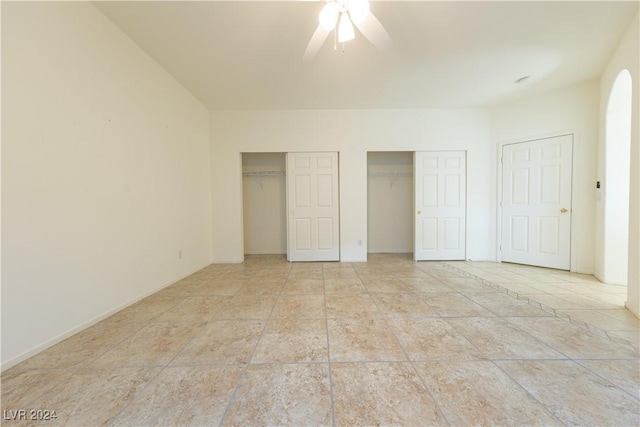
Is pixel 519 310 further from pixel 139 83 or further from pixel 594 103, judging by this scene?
pixel 139 83

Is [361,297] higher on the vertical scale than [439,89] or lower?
lower

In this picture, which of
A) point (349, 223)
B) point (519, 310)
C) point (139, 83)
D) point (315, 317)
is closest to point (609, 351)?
point (519, 310)

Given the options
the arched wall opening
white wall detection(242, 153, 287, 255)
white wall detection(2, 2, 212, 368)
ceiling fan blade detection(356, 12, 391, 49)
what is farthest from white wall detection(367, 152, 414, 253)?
white wall detection(2, 2, 212, 368)

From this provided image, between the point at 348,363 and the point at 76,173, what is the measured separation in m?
2.61

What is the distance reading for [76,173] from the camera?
1.92 metres

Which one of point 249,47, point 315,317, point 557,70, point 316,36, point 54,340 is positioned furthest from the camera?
Result: point 557,70

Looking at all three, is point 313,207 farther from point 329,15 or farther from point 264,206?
point 329,15

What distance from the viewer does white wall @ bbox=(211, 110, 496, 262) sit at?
4250 mm

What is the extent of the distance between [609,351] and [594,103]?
11.7 feet

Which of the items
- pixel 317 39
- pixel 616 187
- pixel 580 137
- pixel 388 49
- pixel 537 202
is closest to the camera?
pixel 317 39

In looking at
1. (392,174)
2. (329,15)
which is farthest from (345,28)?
(392,174)

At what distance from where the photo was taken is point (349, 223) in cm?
438

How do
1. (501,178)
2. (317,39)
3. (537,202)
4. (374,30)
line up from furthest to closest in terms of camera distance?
1. (501,178)
2. (537,202)
3. (317,39)
4. (374,30)

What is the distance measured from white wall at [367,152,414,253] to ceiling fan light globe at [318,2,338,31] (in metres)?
3.42
